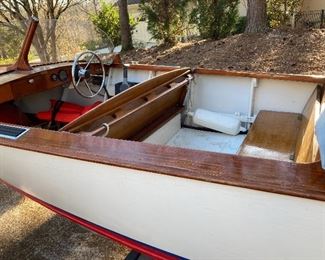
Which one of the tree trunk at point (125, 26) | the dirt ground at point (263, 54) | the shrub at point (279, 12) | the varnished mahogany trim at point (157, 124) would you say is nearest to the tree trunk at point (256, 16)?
the dirt ground at point (263, 54)

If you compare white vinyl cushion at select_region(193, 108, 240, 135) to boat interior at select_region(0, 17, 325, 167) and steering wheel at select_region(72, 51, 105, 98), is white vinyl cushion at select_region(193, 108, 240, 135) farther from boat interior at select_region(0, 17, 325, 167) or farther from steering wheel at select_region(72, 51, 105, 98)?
steering wheel at select_region(72, 51, 105, 98)

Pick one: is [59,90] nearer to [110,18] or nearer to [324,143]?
[324,143]

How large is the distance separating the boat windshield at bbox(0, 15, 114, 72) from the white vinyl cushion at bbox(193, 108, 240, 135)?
43.3 inches

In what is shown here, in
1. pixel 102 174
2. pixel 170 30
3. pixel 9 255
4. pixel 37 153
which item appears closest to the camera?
pixel 102 174

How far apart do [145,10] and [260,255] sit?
27.1ft

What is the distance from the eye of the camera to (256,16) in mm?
6652

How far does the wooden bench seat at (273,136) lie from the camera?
2133 millimetres

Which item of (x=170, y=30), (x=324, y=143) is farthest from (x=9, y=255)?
(x=170, y=30)

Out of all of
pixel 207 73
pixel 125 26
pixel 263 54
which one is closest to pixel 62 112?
pixel 207 73

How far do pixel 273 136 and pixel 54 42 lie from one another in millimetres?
2542

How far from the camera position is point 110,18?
973 centimetres

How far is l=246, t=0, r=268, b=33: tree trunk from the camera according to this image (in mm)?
6586

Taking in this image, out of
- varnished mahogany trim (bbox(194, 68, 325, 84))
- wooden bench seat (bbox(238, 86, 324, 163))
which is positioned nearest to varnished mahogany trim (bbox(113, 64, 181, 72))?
varnished mahogany trim (bbox(194, 68, 325, 84))

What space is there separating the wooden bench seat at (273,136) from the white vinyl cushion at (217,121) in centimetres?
21
